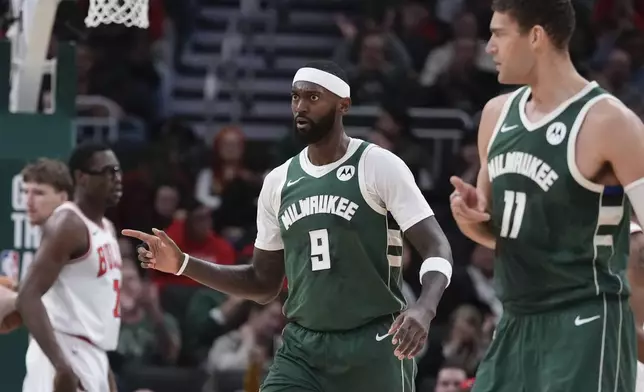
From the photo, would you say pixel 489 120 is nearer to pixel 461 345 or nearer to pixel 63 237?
pixel 63 237

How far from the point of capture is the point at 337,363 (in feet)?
18.9

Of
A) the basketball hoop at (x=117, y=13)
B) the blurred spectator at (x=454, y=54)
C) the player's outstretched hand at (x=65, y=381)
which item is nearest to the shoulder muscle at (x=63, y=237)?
the player's outstretched hand at (x=65, y=381)

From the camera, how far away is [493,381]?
4.85 metres

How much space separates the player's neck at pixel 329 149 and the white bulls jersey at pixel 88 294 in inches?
76.0

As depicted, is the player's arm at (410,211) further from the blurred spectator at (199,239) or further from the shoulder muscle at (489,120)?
the blurred spectator at (199,239)

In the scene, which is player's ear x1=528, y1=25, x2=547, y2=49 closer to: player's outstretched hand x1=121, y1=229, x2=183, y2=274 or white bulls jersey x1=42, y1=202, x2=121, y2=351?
player's outstretched hand x1=121, y1=229, x2=183, y2=274

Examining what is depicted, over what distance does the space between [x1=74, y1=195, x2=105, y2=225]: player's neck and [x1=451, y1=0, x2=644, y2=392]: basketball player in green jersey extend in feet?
10.4

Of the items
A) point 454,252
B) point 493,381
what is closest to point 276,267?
point 493,381

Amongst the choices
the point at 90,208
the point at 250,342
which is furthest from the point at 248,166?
the point at 90,208

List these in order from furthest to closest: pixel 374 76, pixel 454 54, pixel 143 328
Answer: pixel 454 54 → pixel 374 76 → pixel 143 328

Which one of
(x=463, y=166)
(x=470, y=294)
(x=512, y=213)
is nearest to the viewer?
(x=512, y=213)

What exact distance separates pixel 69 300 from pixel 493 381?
329 centimetres

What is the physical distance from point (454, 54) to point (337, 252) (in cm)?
809

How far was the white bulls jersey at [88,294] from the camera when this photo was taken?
7.43 meters
